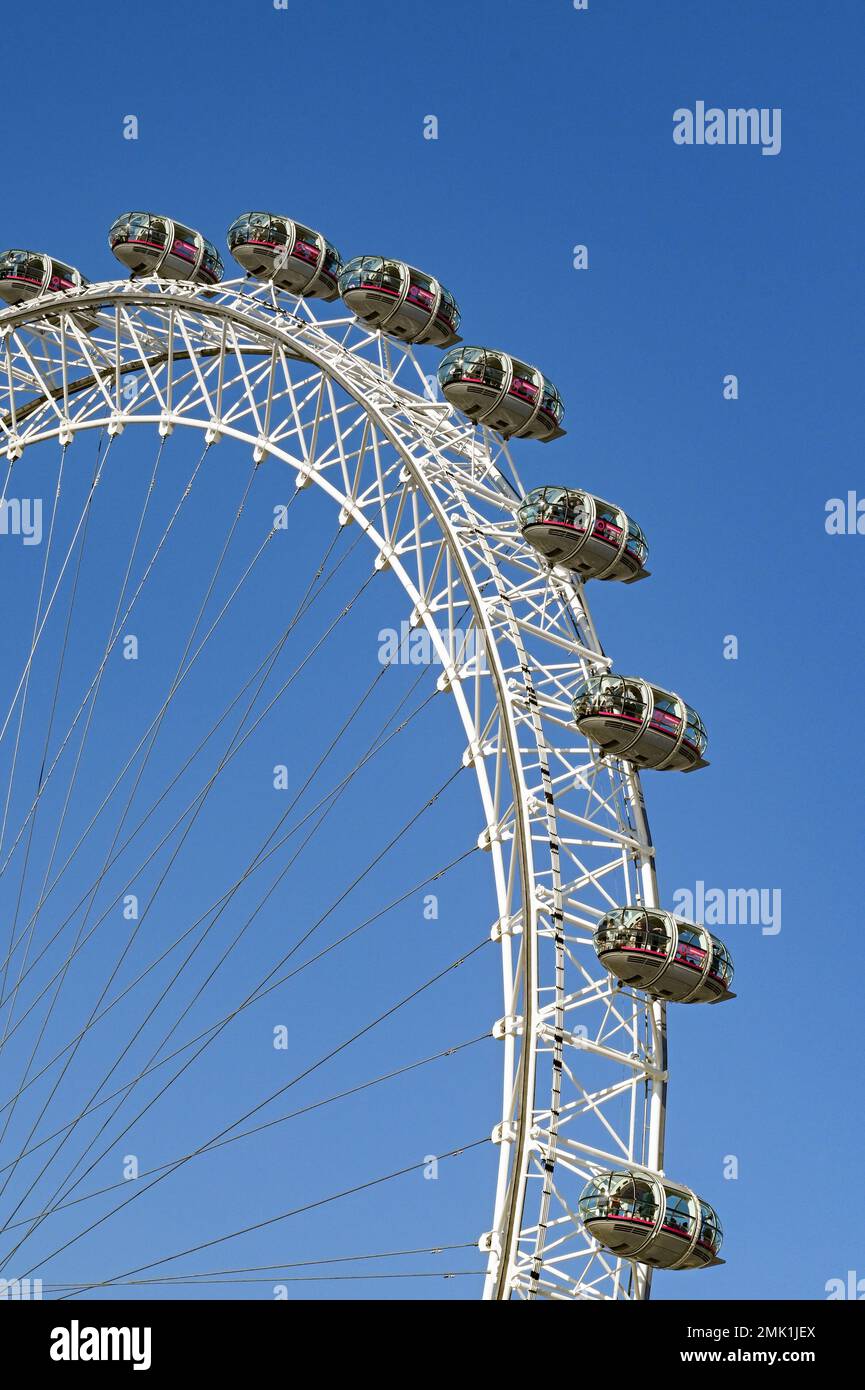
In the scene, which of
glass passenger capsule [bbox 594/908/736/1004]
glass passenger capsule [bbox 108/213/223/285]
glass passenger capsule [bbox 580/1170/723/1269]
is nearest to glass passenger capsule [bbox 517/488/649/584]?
glass passenger capsule [bbox 594/908/736/1004]

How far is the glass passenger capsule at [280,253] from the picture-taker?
136ft

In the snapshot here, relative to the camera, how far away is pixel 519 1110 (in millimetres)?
32594

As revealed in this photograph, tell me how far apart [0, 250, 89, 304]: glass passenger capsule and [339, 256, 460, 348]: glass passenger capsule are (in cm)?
804

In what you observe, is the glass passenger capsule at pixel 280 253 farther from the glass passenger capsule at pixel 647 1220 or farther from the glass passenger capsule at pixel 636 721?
the glass passenger capsule at pixel 647 1220

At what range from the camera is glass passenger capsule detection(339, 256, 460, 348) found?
4019 centimetres

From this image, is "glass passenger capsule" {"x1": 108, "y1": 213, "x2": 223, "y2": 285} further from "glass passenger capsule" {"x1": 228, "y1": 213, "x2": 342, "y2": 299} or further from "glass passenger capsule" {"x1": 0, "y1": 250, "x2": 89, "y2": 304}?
"glass passenger capsule" {"x1": 0, "y1": 250, "x2": 89, "y2": 304}

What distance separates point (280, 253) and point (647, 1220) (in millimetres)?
18201

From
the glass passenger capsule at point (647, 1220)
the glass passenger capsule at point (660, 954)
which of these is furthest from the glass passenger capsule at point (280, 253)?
the glass passenger capsule at point (647, 1220)

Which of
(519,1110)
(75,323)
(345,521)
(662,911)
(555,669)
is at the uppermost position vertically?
(75,323)

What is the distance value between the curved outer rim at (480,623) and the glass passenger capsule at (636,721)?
0.76 m

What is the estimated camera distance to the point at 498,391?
128 ft
